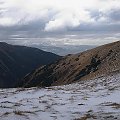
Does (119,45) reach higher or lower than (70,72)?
higher

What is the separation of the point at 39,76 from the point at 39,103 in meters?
170

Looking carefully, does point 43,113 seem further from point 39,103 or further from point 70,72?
point 70,72

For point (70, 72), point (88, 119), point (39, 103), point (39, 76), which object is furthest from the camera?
point (39, 76)

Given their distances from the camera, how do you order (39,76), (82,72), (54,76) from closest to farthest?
(82,72)
(54,76)
(39,76)

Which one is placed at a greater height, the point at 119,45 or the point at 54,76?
the point at 119,45

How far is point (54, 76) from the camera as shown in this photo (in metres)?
167

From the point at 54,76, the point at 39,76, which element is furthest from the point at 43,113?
the point at 39,76

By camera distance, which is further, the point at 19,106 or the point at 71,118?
the point at 19,106

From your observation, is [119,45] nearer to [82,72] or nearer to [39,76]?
[82,72]

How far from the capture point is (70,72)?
15212 centimetres

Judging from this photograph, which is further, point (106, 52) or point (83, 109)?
point (106, 52)

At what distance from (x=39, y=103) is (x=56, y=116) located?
6643mm

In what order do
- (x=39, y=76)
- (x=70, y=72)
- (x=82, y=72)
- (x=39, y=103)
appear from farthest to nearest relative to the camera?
1. (x=39, y=76)
2. (x=70, y=72)
3. (x=82, y=72)
4. (x=39, y=103)

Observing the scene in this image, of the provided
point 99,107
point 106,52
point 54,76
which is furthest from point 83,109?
point 54,76
